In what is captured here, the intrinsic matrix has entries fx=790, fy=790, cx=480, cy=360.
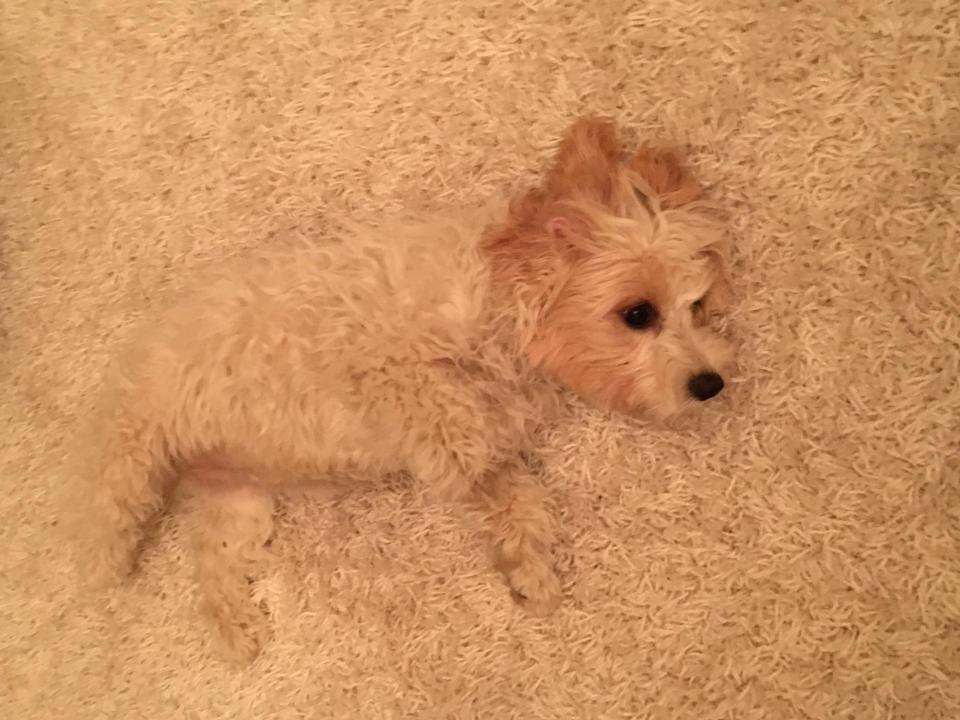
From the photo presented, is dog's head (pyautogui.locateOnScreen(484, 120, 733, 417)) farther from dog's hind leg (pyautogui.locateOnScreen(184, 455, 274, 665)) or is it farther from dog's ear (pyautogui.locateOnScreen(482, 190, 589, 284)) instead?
dog's hind leg (pyautogui.locateOnScreen(184, 455, 274, 665))

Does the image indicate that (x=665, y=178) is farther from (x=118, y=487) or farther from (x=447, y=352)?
(x=118, y=487)

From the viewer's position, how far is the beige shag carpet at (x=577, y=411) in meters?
1.48

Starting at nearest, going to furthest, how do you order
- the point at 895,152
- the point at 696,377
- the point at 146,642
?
the point at 696,377, the point at 895,152, the point at 146,642

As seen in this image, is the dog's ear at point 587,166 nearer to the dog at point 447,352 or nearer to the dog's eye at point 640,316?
the dog at point 447,352

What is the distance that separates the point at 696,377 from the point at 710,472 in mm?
302

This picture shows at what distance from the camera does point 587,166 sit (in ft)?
4.38

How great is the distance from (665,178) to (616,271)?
20 cm

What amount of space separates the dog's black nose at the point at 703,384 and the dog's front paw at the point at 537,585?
1.53 ft

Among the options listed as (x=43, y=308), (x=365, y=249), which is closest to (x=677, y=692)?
(x=365, y=249)

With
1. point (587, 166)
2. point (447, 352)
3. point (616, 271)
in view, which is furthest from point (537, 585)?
point (587, 166)

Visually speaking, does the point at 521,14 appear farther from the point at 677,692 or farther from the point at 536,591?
the point at 677,692

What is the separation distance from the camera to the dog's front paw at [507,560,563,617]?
1.54 m

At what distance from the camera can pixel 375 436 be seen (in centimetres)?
148

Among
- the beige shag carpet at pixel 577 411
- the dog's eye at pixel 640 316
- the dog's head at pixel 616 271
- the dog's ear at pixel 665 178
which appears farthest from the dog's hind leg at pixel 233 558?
the dog's ear at pixel 665 178
